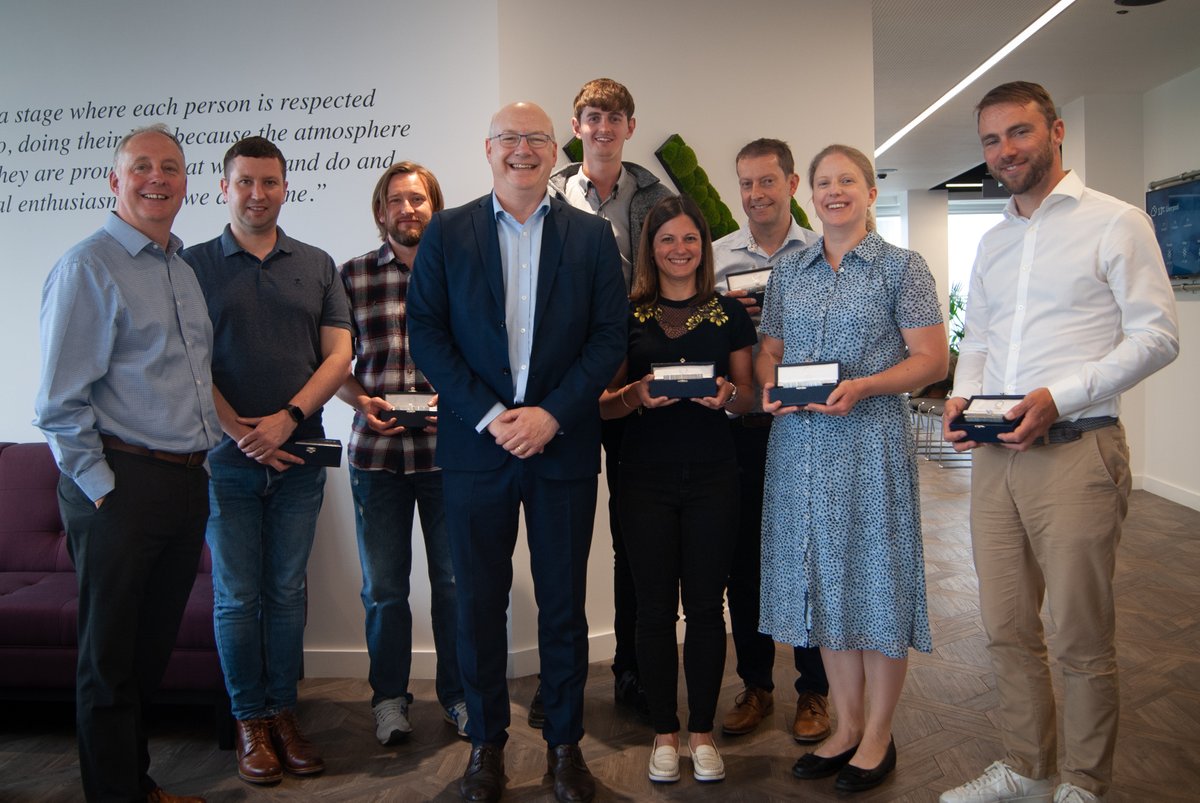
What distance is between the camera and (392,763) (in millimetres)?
2871

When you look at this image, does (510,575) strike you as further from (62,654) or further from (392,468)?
(62,654)

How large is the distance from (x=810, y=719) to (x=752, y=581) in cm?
47

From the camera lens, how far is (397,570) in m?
3.02

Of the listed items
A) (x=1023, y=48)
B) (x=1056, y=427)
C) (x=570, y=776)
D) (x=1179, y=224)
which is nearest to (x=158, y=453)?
(x=570, y=776)

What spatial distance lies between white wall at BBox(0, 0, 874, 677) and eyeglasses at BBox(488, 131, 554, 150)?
1.16 meters

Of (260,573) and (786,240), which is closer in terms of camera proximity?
(260,573)

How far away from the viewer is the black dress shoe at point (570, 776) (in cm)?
253

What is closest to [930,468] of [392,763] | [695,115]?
[695,115]

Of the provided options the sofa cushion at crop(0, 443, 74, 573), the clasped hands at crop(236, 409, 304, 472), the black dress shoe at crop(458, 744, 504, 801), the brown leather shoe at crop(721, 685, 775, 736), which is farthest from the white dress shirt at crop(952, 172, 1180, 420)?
the sofa cushion at crop(0, 443, 74, 573)

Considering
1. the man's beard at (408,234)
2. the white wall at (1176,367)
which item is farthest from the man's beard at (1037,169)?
the white wall at (1176,367)

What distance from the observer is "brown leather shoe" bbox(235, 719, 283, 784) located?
2.72 m

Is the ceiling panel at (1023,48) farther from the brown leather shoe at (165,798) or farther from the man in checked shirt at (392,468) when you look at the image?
the brown leather shoe at (165,798)

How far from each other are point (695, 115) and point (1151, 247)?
7.19 ft

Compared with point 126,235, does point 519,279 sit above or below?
below
